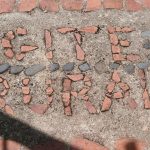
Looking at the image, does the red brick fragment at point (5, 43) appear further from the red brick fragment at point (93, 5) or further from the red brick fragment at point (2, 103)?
the red brick fragment at point (93, 5)

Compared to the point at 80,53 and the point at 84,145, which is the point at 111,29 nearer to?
the point at 80,53

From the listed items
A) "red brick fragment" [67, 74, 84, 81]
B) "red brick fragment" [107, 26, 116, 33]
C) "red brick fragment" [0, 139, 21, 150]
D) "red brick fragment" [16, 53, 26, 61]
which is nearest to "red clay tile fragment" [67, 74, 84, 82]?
"red brick fragment" [67, 74, 84, 81]

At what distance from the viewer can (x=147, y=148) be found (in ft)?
13.1

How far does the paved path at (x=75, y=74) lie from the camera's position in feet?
13.2

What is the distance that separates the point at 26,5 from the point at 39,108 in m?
1.22

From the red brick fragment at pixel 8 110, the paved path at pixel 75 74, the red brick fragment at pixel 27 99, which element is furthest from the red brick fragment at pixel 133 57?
the red brick fragment at pixel 8 110

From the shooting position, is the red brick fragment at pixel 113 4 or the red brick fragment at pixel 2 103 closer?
the red brick fragment at pixel 2 103

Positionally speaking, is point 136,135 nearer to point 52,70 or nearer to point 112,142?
point 112,142

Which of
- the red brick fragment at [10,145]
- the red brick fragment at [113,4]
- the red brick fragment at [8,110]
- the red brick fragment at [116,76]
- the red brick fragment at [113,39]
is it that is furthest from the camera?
the red brick fragment at [113,4]

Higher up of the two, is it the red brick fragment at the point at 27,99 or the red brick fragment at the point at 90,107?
the red brick fragment at the point at 27,99

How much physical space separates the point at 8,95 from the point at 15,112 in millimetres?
196

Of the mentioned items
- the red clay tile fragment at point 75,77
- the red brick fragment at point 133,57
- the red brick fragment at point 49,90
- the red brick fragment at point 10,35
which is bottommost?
the red brick fragment at point 49,90

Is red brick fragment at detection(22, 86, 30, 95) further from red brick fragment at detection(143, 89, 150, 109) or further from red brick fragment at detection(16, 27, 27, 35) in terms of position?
red brick fragment at detection(143, 89, 150, 109)

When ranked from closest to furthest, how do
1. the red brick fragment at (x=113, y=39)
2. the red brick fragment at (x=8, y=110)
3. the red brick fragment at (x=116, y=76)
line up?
the red brick fragment at (x=8, y=110) < the red brick fragment at (x=116, y=76) < the red brick fragment at (x=113, y=39)
